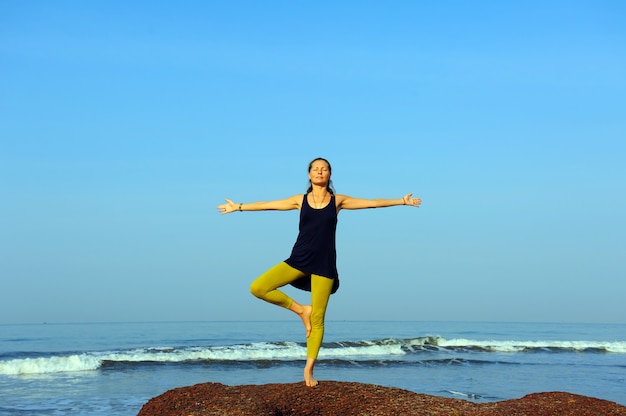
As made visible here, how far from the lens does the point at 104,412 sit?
11.7m

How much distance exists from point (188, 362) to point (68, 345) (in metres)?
10.4

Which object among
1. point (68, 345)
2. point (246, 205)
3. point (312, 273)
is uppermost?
point (246, 205)

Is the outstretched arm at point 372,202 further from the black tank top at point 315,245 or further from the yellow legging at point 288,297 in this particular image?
the yellow legging at point 288,297

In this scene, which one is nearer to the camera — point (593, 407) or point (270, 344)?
point (593, 407)

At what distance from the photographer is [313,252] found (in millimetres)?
8352

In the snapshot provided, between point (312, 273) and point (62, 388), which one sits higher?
point (312, 273)

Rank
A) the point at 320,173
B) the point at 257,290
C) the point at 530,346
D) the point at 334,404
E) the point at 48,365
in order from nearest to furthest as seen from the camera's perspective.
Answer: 1. the point at 334,404
2. the point at 257,290
3. the point at 320,173
4. the point at 48,365
5. the point at 530,346

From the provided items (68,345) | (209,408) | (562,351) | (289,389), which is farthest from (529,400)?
(68,345)

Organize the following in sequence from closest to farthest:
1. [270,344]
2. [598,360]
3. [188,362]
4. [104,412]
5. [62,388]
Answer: [104,412], [62,388], [188,362], [598,360], [270,344]

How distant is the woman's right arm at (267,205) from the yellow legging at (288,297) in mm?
729

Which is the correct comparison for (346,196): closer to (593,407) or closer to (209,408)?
(209,408)

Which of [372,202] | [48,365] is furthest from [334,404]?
[48,365]

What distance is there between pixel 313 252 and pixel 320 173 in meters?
1.01

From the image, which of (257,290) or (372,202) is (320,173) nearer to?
(372,202)
